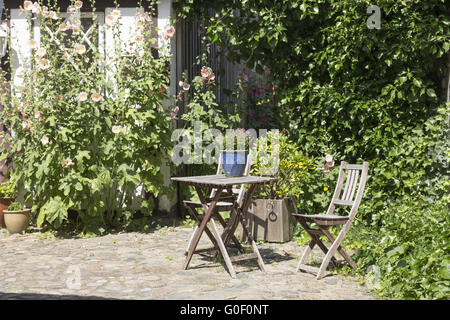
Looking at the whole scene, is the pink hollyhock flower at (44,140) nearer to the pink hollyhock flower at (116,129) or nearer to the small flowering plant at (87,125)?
the small flowering plant at (87,125)

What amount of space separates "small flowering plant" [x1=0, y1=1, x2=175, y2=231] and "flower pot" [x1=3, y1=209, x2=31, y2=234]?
22cm

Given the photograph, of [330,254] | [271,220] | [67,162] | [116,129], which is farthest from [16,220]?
[330,254]

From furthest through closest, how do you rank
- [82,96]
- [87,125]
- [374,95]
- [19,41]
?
[19,41], [87,125], [82,96], [374,95]

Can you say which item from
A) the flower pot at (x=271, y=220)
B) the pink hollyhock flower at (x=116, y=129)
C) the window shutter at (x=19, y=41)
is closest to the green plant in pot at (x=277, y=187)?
the flower pot at (x=271, y=220)

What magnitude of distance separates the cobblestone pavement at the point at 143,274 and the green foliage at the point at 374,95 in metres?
0.67

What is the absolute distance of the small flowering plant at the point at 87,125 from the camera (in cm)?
661

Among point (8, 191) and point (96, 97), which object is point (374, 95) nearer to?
point (96, 97)

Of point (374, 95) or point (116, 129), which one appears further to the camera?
point (116, 129)

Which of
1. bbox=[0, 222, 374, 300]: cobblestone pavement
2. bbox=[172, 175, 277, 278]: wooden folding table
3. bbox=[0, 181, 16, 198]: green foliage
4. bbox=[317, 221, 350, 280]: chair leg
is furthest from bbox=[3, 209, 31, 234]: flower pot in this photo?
bbox=[317, 221, 350, 280]: chair leg

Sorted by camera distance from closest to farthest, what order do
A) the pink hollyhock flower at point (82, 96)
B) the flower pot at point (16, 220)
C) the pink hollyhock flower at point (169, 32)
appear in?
the pink hollyhock flower at point (82, 96) < the flower pot at point (16, 220) < the pink hollyhock flower at point (169, 32)

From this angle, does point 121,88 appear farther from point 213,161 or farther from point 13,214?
point 13,214

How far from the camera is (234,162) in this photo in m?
5.26

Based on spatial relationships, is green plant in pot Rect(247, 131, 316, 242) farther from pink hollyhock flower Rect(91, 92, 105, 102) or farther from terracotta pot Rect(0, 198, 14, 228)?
terracotta pot Rect(0, 198, 14, 228)

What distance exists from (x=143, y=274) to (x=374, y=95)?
320cm
